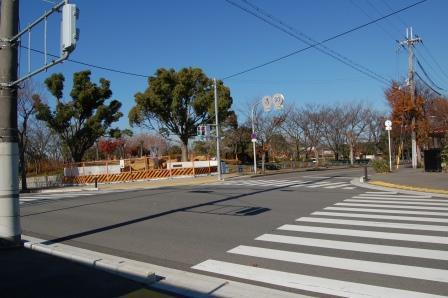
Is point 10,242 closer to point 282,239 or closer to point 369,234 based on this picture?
point 282,239

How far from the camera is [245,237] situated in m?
9.59

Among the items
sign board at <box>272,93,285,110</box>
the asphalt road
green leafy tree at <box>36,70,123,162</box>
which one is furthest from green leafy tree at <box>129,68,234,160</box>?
the asphalt road

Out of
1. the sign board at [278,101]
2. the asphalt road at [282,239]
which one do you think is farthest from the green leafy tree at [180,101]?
the asphalt road at [282,239]

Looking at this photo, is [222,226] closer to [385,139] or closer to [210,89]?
[210,89]

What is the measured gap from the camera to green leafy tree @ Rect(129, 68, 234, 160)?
49781 mm

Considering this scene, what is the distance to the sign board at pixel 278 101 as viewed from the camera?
34.5 meters

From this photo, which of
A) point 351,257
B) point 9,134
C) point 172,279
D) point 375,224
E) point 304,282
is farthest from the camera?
point 375,224

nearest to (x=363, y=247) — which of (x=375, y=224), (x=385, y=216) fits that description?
(x=375, y=224)

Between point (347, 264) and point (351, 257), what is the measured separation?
47 centimetres

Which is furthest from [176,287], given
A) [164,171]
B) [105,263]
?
[164,171]

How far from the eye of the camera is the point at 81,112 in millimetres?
49625

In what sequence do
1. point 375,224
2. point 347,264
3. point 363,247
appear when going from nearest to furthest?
point 347,264 → point 363,247 → point 375,224

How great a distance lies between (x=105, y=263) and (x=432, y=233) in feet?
21.7

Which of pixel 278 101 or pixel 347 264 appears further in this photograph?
pixel 278 101
